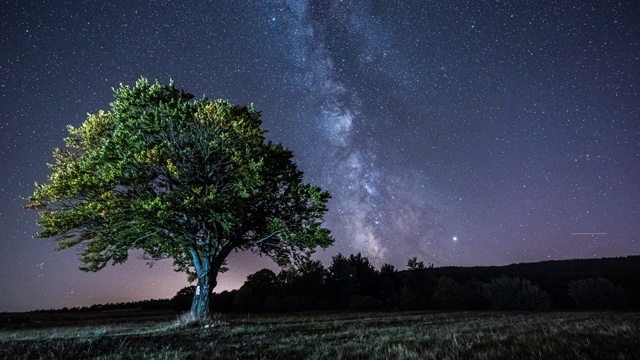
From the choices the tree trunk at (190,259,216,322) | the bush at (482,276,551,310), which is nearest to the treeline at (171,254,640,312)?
the bush at (482,276,551,310)

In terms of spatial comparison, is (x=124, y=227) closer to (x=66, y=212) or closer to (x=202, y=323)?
(x=66, y=212)

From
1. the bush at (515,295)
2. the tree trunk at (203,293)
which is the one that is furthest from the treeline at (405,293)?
the tree trunk at (203,293)

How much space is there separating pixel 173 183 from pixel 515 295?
47.2m

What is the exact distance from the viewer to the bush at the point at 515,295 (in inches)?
1746

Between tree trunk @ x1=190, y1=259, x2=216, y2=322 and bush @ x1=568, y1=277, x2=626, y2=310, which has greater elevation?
tree trunk @ x1=190, y1=259, x2=216, y2=322

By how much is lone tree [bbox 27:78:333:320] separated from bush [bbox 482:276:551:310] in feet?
129

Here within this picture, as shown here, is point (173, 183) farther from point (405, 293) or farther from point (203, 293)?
point (405, 293)

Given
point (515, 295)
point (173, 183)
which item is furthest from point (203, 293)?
point (515, 295)

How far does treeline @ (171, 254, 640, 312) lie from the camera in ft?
149

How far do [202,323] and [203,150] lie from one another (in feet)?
27.7

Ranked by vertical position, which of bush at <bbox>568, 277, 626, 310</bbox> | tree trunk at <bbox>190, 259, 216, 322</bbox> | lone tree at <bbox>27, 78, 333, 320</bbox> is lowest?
bush at <bbox>568, 277, 626, 310</bbox>

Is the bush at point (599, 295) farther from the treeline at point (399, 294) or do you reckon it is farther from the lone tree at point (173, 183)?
the lone tree at point (173, 183)

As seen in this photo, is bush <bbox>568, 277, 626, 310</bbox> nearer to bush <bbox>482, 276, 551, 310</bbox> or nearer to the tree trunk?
bush <bbox>482, 276, 551, 310</bbox>

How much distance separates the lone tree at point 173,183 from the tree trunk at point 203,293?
0.18 feet
